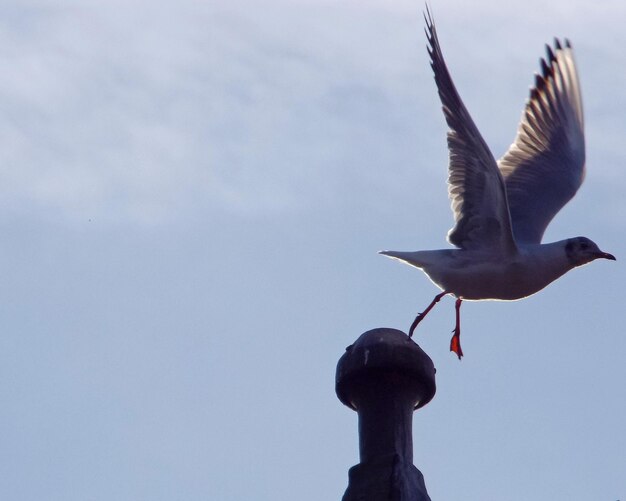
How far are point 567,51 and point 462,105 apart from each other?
10.9ft

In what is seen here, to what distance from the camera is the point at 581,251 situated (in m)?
8.10

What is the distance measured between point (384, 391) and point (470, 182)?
12.2 feet

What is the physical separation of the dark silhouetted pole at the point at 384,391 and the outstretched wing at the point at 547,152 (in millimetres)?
4395

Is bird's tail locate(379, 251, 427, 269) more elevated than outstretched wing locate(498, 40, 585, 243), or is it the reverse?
outstretched wing locate(498, 40, 585, 243)

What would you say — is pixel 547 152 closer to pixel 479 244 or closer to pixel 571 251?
pixel 571 251

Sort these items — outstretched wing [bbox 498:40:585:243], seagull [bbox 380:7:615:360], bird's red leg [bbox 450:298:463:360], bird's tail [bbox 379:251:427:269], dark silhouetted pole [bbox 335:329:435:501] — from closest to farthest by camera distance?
dark silhouetted pole [bbox 335:329:435:501] < seagull [bbox 380:7:615:360] < bird's tail [bbox 379:251:427:269] < bird's red leg [bbox 450:298:463:360] < outstretched wing [bbox 498:40:585:243]

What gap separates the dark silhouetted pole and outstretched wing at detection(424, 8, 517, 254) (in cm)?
334

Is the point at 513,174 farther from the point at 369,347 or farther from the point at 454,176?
the point at 369,347

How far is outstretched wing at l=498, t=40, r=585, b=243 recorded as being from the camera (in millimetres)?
9055

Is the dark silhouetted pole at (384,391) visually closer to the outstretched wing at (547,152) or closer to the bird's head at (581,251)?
the bird's head at (581,251)

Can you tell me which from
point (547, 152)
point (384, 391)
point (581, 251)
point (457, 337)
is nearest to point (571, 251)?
point (581, 251)

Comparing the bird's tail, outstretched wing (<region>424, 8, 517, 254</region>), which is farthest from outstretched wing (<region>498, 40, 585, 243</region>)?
the bird's tail

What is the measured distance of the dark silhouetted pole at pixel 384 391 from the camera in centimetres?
421

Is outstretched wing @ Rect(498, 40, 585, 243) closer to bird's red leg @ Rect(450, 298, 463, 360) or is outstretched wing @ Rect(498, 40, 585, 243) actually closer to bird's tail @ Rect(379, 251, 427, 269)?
bird's red leg @ Rect(450, 298, 463, 360)
